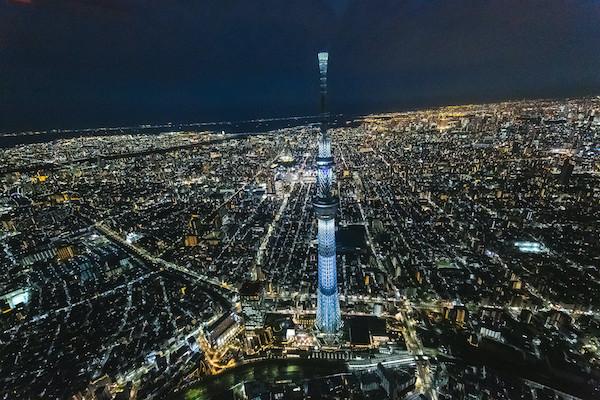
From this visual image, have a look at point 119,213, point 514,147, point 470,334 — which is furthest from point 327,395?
point 514,147

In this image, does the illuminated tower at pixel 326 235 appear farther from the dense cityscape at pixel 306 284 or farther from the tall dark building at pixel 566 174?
the tall dark building at pixel 566 174

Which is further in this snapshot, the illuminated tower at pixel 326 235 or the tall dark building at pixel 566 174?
the tall dark building at pixel 566 174

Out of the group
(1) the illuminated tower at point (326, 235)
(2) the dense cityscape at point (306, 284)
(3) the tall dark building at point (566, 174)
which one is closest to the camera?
(2) the dense cityscape at point (306, 284)

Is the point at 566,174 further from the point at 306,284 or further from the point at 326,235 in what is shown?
the point at 326,235

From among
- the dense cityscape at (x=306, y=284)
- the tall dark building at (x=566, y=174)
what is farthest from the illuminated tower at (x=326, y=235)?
the tall dark building at (x=566, y=174)

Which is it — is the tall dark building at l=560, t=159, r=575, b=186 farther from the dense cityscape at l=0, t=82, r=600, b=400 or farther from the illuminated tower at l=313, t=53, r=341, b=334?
the illuminated tower at l=313, t=53, r=341, b=334

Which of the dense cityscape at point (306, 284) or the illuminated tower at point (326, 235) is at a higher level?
the illuminated tower at point (326, 235)
